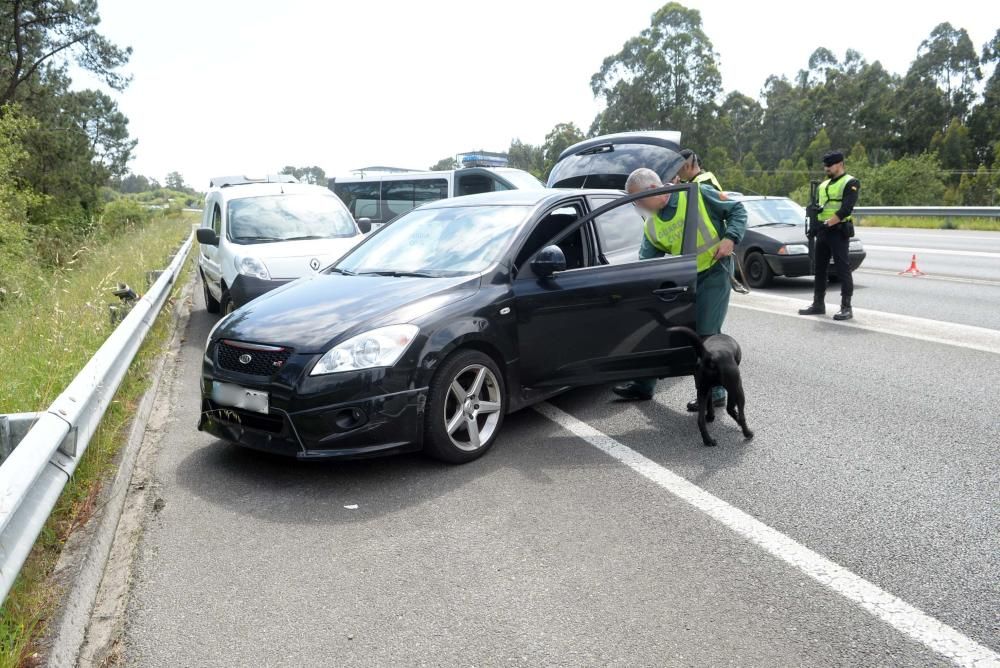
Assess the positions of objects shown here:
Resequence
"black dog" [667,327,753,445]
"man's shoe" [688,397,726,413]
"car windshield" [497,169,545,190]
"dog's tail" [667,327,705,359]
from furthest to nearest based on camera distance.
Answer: "car windshield" [497,169,545,190] < "man's shoe" [688,397,726,413] < "dog's tail" [667,327,705,359] < "black dog" [667,327,753,445]

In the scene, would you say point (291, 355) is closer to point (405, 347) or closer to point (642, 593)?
point (405, 347)

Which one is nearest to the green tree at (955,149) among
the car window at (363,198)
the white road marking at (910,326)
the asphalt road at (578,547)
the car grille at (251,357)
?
the car window at (363,198)

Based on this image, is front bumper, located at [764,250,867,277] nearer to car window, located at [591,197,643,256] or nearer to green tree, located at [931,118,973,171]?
car window, located at [591,197,643,256]

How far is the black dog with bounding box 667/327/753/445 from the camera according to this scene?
4.81 metres

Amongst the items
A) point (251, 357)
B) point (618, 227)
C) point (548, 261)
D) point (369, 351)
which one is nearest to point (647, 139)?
point (618, 227)

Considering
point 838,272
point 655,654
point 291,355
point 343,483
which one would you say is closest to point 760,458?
point 655,654

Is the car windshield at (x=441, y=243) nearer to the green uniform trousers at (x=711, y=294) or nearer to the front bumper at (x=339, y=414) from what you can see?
the front bumper at (x=339, y=414)

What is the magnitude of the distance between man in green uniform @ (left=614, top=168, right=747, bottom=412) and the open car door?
101 millimetres

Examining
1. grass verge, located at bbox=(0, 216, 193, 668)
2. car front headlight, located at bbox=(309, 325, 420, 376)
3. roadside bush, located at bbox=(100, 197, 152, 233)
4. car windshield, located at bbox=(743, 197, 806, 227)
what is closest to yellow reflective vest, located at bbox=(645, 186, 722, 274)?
car front headlight, located at bbox=(309, 325, 420, 376)

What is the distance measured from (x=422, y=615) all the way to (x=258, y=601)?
0.72 m

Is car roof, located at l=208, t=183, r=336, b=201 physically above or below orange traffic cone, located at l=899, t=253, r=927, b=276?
above

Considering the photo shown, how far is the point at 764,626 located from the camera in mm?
2844

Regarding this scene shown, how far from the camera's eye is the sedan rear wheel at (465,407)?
4.44 meters

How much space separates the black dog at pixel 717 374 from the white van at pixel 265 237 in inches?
203
